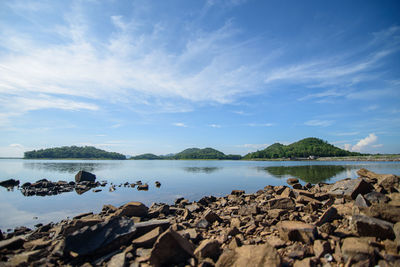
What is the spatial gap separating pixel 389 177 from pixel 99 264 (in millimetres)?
14198

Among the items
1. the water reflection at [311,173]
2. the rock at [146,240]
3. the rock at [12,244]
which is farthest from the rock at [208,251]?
the water reflection at [311,173]

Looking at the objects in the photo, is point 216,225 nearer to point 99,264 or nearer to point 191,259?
point 191,259

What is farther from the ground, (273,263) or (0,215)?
(273,263)

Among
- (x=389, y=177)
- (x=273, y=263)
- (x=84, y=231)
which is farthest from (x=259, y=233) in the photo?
(x=389, y=177)

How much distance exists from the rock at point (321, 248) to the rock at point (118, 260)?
213 inches

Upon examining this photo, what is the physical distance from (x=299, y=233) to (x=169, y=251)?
3.96 m

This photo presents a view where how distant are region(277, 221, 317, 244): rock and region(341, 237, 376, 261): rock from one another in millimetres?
843

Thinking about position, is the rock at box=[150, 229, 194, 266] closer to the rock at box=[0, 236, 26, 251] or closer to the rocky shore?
the rocky shore

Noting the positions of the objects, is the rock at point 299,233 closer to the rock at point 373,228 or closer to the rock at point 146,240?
the rock at point 373,228

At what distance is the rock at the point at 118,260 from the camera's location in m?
5.93

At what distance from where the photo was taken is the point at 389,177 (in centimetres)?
1106

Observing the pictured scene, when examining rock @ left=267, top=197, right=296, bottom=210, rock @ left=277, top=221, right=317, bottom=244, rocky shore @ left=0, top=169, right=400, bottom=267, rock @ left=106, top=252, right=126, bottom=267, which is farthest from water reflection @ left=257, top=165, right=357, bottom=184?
rock @ left=106, top=252, right=126, bottom=267

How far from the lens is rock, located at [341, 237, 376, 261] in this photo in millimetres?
5047

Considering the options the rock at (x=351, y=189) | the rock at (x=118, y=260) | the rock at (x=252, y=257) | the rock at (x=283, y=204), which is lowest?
the rock at (x=118, y=260)
